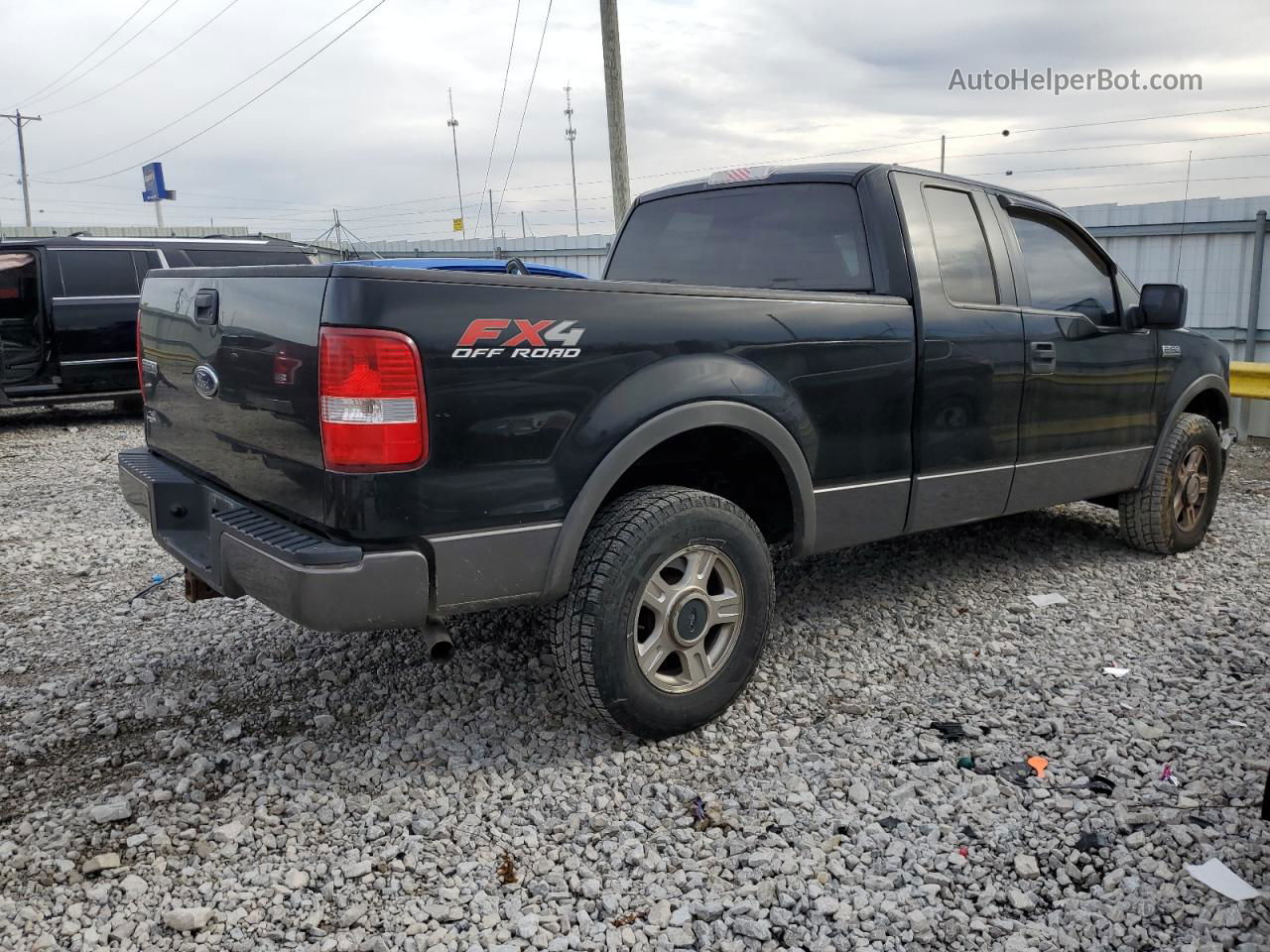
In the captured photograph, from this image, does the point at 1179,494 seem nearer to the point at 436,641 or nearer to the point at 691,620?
the point at 691,620

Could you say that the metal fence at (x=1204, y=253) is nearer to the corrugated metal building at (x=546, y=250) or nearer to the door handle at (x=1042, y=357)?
the corrugated metal building at (x=546, y=250)

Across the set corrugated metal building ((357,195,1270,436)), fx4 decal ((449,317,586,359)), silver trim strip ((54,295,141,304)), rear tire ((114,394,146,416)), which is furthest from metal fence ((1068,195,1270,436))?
rear tire ((114,394,146,416))

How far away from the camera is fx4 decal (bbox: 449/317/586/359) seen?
275cm

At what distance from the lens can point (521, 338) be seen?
9.32 feet

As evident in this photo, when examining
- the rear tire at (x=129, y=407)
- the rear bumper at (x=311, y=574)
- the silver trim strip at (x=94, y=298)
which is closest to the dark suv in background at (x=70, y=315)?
the silver trim strip at (x=94, y=298)

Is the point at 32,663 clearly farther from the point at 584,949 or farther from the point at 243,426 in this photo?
the point at 584,949

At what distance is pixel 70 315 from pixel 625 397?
8.79 m

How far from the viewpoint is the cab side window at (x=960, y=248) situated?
419 centimetres

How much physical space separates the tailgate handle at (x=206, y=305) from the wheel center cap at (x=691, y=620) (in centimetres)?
175

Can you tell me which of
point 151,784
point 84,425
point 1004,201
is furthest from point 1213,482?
point 84,425

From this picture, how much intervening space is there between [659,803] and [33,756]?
2080 mm

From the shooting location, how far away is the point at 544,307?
2.89 metres

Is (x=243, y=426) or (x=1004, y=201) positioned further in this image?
(x=1004, y=201)

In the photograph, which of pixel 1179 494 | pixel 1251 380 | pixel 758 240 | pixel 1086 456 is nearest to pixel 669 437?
pixel 758 240
